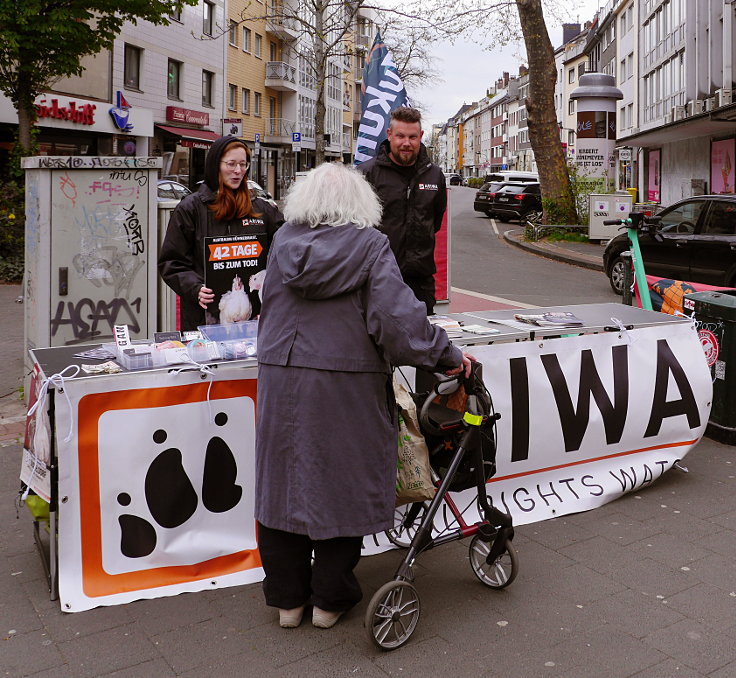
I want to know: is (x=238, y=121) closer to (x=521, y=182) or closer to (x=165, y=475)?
(x=521, y=182)

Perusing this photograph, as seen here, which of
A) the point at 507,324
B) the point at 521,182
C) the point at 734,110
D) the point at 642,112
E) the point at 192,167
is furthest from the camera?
the point at 642,112

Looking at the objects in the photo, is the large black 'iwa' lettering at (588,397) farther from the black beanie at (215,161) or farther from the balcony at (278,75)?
the balcony at (278,75)

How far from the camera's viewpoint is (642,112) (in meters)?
52.1

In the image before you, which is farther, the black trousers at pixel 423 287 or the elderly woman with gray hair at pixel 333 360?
the black trousers at pixel 423 287

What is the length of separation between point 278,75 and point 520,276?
4011 centimetres

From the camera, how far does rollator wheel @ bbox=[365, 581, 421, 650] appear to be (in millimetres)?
3332

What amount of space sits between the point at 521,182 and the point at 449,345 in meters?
30.5

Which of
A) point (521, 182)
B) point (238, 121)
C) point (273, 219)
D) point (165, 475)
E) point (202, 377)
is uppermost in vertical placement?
point (238, 121)

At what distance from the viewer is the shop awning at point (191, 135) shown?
3738 cm

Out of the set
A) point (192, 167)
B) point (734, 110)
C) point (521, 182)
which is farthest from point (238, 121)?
point (734, 110)

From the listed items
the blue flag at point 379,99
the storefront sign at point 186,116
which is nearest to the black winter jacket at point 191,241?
the blue flag at point 379,99

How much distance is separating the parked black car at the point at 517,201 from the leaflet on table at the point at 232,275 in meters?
→ 27.2

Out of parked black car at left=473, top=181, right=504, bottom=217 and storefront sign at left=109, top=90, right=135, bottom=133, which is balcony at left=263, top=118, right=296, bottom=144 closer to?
storefront sign at left=109, top=90, right=135, bottom=133

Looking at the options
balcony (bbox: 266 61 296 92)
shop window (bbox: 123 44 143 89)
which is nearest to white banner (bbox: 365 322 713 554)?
shop window (bbox: 123 44 143 89)
